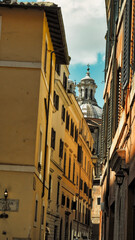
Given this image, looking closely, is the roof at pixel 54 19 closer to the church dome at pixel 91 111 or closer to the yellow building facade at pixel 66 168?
the yellow building facade at pixel 66 168

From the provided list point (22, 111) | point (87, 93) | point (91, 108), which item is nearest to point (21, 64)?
point (22, 111)

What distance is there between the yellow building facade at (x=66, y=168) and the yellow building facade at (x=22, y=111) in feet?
31.5

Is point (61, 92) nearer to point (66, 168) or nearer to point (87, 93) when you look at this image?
point (66, 168)

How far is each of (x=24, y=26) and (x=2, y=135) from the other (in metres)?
4.14

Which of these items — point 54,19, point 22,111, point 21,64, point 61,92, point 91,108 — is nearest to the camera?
point 22,111

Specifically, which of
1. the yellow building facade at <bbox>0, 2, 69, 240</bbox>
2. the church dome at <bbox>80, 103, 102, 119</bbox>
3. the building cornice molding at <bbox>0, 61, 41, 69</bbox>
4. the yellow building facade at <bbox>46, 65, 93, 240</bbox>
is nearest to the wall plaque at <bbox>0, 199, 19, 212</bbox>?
the yellow building facade at <bbox>0, 2, 69, 240</bbox>

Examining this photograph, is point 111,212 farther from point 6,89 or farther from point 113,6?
point 113,6

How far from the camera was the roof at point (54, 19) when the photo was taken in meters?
18.1

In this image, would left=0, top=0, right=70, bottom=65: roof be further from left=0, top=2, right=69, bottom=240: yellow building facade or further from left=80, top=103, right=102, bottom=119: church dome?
left=80, top=103, right=102, bottom=119: church dome

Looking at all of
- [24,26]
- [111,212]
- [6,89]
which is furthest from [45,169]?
[24,26]

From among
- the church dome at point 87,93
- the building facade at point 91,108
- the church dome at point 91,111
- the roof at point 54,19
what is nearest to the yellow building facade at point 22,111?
the roof at point 54,19

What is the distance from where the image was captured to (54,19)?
18.9 m

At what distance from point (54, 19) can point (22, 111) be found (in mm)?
3973

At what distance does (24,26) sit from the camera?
717 inches
